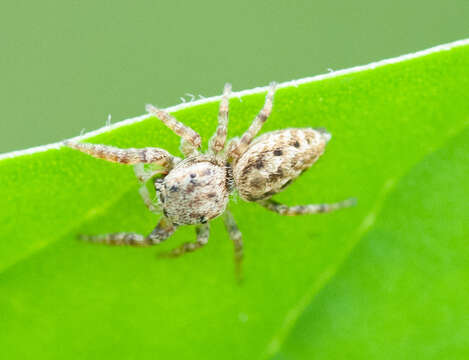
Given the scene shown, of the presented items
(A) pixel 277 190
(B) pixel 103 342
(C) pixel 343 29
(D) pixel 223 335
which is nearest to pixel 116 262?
(B) pixel 103 342

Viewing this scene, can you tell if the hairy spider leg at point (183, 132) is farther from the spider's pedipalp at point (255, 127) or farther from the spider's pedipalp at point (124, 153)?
the spider's pedipalp at point (255, 127)

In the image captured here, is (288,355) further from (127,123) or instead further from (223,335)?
(127,123)

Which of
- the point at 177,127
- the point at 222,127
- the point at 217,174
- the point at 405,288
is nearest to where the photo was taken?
the point at 177,127

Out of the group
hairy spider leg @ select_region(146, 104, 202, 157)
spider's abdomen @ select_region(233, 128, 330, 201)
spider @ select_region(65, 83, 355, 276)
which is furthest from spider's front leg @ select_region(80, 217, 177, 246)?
spider's abdomen @ select_region(233, 128, 330, 201)

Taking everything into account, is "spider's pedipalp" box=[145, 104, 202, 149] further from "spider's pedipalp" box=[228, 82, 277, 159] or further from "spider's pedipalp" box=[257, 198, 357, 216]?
"spider's pedipalp" box=[257, 198, 357, 216]

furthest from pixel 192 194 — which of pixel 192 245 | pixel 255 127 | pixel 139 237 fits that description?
pixel 255 127

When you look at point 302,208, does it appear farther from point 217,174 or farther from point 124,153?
point 124,153

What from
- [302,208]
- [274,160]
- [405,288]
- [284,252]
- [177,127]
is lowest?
[405,288]
